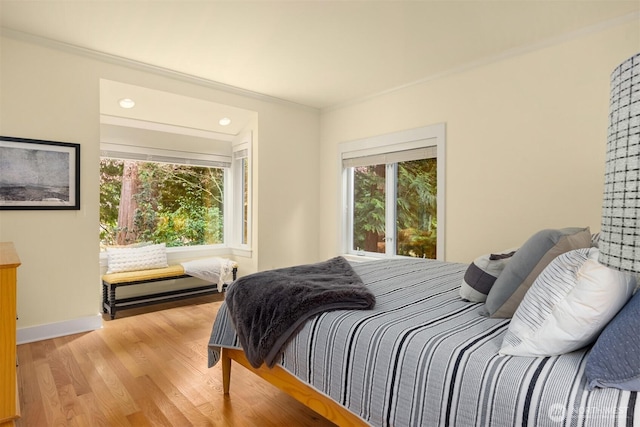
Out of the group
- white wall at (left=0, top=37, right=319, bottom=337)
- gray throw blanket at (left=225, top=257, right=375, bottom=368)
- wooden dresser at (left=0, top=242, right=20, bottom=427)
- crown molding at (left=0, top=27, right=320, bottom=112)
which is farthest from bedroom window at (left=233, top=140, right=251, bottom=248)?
wooden dresser at (left=0, top=242, right=20, bottom=427)

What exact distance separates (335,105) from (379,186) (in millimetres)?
1248

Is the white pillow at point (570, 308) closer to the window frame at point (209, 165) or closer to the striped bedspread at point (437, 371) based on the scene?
the striped bedspread at point (437, 371)

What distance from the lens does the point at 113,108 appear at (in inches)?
157

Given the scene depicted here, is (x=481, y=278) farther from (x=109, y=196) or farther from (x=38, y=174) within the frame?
(x=109, y=196)

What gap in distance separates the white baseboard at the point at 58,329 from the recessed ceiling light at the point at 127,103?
2129 millimetres

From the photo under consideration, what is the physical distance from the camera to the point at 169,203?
4.83m

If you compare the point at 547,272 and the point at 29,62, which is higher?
the point at 29,62

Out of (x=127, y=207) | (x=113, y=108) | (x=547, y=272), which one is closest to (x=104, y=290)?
(x=127, y=207)

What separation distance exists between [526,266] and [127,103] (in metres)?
3.96

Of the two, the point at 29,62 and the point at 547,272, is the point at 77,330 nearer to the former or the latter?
the point at 29,62

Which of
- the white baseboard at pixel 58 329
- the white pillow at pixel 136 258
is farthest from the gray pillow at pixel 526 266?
the white pillow at pixel 136 258

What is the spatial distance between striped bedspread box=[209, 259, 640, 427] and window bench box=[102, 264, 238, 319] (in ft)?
9.18

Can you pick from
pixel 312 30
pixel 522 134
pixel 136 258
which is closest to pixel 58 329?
pixel 136 258

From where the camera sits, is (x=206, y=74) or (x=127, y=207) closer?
(x=206, y=74)
